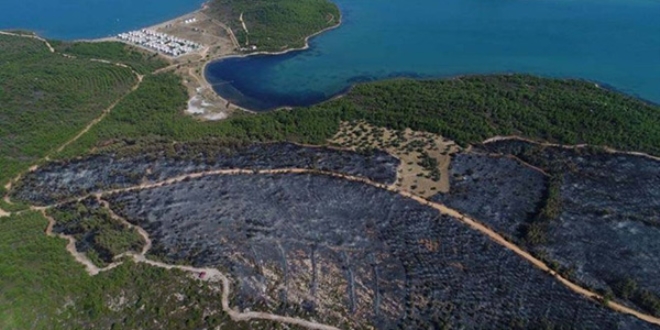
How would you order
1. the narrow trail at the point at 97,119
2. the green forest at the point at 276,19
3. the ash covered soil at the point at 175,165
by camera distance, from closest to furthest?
the ash covered soil at the point at 175,165 → the narrow trail at the point at 97,119 → the green forest at the point at 276,19

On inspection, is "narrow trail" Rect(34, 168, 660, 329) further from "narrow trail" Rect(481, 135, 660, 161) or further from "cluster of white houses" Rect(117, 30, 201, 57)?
"cluster of white houses" Rect(117, 30, 201, 57)

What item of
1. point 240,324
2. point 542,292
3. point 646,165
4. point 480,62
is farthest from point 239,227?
point 480,62

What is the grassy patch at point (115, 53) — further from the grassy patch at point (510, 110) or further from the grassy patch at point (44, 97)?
the grassy patch at point (510, 110)

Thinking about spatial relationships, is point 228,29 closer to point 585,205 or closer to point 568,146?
point 568,146

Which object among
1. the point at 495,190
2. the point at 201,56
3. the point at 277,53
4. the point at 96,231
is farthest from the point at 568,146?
the point at 201,56

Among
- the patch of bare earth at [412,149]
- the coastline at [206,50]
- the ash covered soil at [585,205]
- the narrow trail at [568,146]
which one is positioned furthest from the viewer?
the coastline at [206,50]

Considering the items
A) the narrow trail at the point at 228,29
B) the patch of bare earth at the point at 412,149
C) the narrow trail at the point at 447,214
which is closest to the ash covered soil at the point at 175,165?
the narrow trail at the point at 447,214
